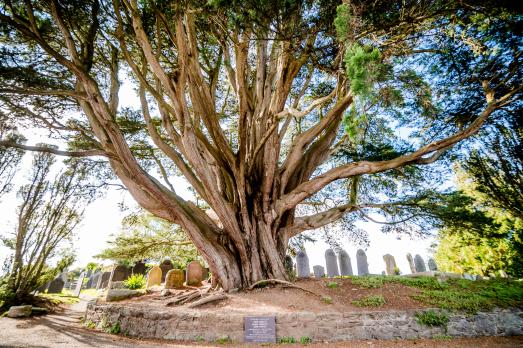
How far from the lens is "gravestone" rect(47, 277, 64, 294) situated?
11469 millimetres

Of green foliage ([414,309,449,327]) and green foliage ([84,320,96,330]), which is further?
green foliage ([84,320,96,330])

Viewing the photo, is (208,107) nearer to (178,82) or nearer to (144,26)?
(178,82)

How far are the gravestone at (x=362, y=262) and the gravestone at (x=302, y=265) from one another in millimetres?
1881

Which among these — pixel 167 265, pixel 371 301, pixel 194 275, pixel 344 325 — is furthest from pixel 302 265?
pixel 167 265

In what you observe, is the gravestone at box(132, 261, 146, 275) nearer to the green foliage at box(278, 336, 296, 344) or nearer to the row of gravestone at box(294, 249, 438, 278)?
the row of gravestone at box(294, 249, 438, 278)

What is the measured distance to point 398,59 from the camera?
489 cm

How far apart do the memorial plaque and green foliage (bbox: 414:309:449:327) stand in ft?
7.55

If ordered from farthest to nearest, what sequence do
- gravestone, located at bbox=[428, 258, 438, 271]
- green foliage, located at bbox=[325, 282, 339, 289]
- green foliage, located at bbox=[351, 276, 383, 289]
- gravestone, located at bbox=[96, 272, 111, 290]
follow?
gravestone, located at bbox=[96, 272, 111, 290]
gravestone, located at bbox=[428, 258, 438, 271]
green foliage, located at bbox=[325, 282, 339, 289]
green foliage, located at bbox=[351, 276, 383, 289]

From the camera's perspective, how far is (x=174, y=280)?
804 centimetres

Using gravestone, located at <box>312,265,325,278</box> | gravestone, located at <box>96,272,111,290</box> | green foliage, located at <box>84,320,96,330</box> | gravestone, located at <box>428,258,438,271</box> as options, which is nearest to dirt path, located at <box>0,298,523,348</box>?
green foliage, located at <box>84,320,96,330</box>

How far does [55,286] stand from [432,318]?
14.8 m

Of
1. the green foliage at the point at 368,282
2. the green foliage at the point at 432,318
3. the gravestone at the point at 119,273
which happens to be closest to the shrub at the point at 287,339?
the green foliage at the point at 432,318

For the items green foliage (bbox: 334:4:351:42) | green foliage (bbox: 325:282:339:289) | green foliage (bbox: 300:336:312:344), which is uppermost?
green foliage (bbox: 334:4:351:42)

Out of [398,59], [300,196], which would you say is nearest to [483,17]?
[398,59]
